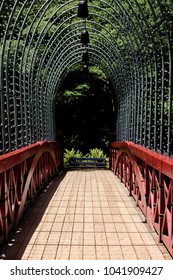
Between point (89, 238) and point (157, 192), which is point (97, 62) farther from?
point (89, 238)

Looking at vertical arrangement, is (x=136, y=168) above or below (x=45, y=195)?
above

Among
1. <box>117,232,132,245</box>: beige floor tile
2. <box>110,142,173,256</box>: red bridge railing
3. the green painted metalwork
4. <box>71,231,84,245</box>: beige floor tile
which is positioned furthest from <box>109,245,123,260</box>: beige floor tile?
the green painted metalwork

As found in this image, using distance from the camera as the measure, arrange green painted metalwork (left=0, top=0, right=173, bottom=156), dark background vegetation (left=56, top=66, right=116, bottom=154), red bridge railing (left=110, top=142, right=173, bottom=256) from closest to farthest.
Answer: red bridge railing (left=110, top=142, right=173, bottom=256)
green painted metalwork (left=0, top=0, right=173, bottom=156)
dark background vegetation (left=56, top=66, right=116, bottom=154)

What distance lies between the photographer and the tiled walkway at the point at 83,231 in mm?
4875

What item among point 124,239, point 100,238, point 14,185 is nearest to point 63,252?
point 100,238

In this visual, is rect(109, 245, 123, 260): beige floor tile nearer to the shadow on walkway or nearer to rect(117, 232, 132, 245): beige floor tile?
rect(117, 232, 132, 245): beige floor tile

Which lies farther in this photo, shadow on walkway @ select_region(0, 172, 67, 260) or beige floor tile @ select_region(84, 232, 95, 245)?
beige floor tile @ select_region(84, 232, 95, 245)

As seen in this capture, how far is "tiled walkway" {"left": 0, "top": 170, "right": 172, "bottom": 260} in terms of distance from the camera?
16.0ft

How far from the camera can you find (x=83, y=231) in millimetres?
5836

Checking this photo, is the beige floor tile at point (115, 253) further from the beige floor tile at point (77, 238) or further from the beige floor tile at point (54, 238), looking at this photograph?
the beige floor tile at point (54, 238)
